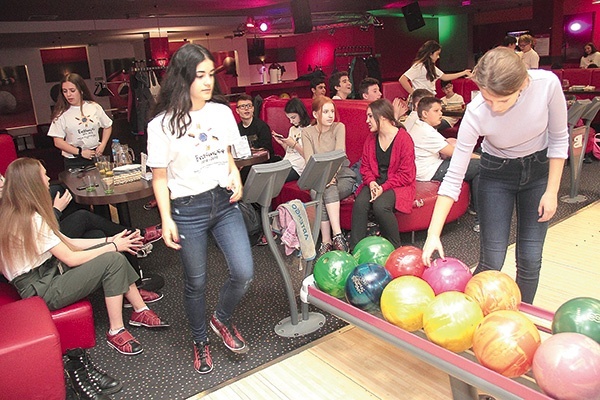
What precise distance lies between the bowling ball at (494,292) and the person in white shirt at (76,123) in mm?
3178

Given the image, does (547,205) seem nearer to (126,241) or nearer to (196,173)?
(196,173)

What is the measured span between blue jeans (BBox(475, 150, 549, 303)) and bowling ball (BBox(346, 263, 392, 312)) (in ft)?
1.85

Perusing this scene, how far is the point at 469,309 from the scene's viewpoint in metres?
1.77

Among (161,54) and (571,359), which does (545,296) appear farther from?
(161,54)

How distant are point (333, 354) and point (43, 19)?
11590 mm

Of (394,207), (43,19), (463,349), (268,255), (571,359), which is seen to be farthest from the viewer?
(43,19)

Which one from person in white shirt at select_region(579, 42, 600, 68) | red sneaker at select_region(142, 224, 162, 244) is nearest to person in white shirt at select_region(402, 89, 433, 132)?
red sneaker at select_region(142, 224, 162, 244)

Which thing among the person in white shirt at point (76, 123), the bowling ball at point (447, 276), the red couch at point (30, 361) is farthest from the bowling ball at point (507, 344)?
the person in white shirt at point (76, 123)

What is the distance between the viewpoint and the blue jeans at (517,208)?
223 centimetres

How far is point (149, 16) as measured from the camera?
41.4ft

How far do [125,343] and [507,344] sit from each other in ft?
6.89

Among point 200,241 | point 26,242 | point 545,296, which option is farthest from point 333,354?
point 26,242

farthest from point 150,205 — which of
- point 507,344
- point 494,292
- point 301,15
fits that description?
point 301,15

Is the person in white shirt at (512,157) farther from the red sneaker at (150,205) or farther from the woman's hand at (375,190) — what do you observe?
the red sneaker at (150,205)
